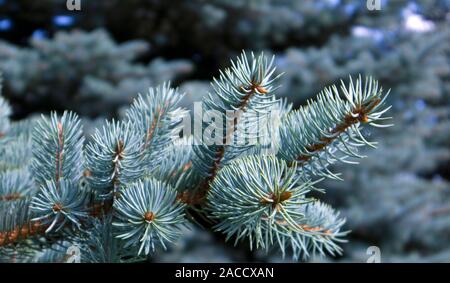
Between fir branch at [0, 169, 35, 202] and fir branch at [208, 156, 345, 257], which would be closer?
fir branch at [208, 156, 345, 257]

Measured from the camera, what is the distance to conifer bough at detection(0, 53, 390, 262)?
43 cm

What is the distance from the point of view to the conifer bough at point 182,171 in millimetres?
430

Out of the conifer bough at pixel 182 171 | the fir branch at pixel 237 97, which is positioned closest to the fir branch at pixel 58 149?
the conifer bough at pixel 182 171

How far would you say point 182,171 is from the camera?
0.53 meters

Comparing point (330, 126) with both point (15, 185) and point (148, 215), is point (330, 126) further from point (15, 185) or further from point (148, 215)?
point (15, 185)

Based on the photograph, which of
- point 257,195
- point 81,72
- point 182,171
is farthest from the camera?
point 81,72

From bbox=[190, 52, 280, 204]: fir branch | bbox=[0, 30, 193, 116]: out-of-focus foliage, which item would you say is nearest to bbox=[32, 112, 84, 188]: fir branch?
bbox=[190, 52, 280, 204]: fir branch

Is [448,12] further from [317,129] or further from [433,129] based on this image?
[317,129]

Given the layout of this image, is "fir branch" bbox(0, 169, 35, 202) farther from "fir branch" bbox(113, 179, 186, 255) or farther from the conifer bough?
"fir branch" bbox(113, 179, 186, 255)

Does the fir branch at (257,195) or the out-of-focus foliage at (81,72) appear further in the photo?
the out-of-focus foliage at (81,72)

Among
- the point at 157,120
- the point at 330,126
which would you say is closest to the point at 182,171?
the point at 157,120

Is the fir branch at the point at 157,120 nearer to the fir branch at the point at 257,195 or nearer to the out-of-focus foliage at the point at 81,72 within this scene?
the fir branch at the point at 257,195
